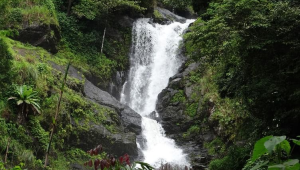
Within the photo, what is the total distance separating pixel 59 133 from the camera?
35.4 feet

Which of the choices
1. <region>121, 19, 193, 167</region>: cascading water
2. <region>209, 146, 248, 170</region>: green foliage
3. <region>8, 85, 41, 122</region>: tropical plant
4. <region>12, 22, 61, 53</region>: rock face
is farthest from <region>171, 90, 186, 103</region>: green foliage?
<region>209, 146, 248, 170</region>: green foliage

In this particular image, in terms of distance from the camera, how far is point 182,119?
16.9 meters

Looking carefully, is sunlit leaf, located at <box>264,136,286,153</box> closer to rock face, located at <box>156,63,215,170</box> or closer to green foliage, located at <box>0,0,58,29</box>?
rock face, located at <box>156,63,215,170</box>

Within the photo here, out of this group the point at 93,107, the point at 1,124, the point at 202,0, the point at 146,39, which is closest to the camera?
the point at 1,124

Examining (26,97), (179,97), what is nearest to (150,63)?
(179,97)

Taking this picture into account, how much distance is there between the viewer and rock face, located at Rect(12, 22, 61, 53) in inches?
588

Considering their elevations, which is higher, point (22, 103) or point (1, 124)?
point (22, 103)

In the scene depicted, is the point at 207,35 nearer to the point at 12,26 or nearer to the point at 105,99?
the point at 105,99

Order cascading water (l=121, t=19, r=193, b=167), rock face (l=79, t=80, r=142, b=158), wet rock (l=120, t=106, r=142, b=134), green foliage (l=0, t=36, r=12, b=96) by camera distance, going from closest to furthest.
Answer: green foliage (l=0, t=36, r=12, b=96), rock face (l=79, t=80, r=142, b=158), wet rock (l=120, t=106, r=142, b=134), cascading water (l=121, t=19, r=193, b=167)

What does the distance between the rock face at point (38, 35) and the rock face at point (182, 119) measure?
7.56m

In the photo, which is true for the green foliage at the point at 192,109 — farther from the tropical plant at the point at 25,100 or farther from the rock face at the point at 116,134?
the tropical plant at the point at 25,100

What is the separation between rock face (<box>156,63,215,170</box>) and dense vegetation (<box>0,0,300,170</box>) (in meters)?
0.30

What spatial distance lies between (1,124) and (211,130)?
32.4 feet

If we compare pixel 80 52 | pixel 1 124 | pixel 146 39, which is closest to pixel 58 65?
pixel 80 52
